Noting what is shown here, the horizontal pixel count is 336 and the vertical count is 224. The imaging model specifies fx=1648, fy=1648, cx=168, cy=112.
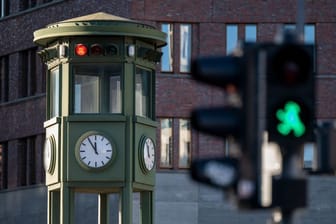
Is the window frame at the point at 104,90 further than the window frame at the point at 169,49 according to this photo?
No

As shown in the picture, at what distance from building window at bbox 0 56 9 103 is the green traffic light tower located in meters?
31.8

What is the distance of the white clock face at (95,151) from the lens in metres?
32.4

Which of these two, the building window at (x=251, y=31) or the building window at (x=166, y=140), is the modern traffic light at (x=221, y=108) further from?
the building window at (x=251, y=31)

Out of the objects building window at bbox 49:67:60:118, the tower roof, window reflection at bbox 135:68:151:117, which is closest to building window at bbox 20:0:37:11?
building window at bbox 49:67:60:118

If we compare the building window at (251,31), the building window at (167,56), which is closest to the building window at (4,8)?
the building window at (167,56)

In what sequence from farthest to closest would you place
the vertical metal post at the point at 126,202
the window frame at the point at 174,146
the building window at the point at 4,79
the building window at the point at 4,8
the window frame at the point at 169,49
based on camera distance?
the building window at the point at 4,8
the building window at the point at 4,79
the window frame at the point at 174,146
the window frame at the point at 169,49
the vertical metal post at the point at 126,202

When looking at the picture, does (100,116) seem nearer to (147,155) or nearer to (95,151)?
(95,151)

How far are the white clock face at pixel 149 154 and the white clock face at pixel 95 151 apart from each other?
73 centimetres

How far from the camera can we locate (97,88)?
1287 inches

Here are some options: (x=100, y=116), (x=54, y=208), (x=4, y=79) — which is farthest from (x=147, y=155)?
(x=4, y=79)

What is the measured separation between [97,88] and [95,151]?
128 centimetres

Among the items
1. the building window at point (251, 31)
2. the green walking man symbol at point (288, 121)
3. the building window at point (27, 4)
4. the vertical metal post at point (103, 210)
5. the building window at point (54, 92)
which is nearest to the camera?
the green walking man symbol at point (288, 121)

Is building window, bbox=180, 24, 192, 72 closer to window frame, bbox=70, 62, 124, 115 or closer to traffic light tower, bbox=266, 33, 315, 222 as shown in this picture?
window frame, bbox=70, 62, 124, 115

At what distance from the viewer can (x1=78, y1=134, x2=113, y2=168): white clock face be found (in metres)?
32.4
